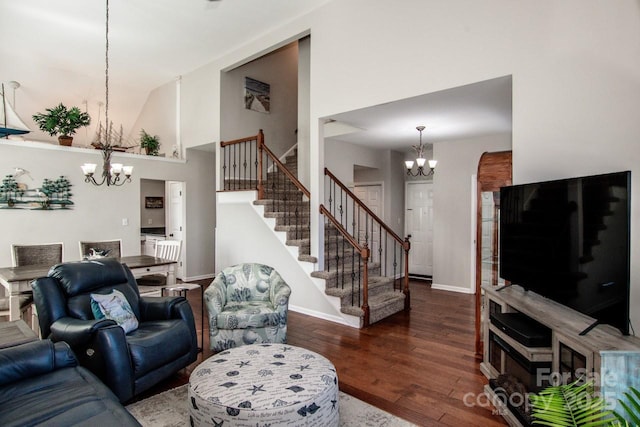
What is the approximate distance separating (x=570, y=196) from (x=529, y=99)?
1200 mm

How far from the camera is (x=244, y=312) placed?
3.48 metres

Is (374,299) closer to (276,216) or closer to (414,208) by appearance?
(276,216)

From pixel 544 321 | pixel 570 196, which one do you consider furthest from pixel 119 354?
pixel 570 196

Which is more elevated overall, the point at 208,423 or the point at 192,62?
the point at 192,62

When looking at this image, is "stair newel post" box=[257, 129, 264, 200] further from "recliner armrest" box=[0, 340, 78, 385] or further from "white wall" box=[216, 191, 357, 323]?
"recliner armrest" box=[0, 340, 78, 385]

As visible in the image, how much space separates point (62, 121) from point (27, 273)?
3.04m

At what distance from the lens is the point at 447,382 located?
117 inches

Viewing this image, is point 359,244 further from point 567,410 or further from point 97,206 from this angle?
point 97,206

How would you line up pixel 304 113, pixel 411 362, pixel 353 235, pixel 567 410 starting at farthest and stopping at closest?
pixel 353 235, pixel 304 113, pixel 411 362, pixel 567 410

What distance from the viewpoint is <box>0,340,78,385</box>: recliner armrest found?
1.94 metres

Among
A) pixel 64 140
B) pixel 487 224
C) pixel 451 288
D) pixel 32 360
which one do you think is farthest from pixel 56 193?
pixel 451 288

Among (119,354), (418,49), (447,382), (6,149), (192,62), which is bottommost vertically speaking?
(447,382)

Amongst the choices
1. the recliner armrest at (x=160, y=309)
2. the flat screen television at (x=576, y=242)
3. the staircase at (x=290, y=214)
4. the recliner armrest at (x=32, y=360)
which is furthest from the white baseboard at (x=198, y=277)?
the flat screen television at (x=576, y=242)

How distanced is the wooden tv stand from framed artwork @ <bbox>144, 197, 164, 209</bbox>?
25.0 feet
